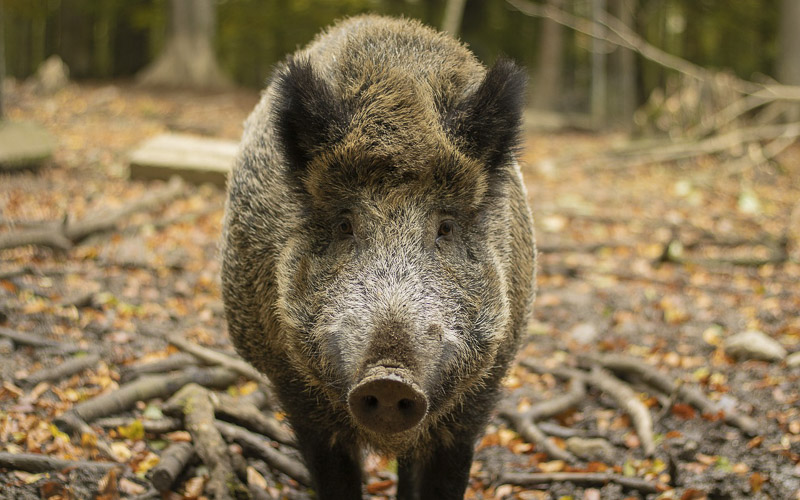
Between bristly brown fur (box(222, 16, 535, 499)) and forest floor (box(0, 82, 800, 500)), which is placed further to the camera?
forest floor (box(0, 82, 800, 500))

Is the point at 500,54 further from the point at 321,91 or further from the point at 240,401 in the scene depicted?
the point at 240,401

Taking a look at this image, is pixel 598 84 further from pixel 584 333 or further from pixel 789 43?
pixel 584 333

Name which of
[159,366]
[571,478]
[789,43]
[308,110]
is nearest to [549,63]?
[789,43]

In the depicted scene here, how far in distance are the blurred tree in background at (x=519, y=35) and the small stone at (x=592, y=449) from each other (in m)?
10.0

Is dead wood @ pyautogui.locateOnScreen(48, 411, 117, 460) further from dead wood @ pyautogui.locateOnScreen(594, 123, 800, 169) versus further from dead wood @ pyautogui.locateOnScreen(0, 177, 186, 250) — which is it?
dead wood @ pyautogui.locateOnScreen(594, 123, 800, 169)

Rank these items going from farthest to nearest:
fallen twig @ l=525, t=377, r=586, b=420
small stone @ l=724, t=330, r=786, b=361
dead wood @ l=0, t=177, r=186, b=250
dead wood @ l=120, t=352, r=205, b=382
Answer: dead wood @ l=0, t=177, r=186, b=250
small stone @ l=724, t=330, r=786, b=361
fallen twig @ l=525, t=377, r=586, b=420
dead wood @ l=120, t=352, r=205, b=382

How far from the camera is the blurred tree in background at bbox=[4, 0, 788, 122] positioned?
1834 centimetres

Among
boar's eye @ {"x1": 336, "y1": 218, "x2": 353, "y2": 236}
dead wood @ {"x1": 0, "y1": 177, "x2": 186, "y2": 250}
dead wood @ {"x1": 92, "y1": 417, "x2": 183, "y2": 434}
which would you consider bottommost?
dead wood @ {"x1": 92, "y1": 417, "x2": 183, "y2": 434}

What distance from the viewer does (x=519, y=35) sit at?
78.0ft

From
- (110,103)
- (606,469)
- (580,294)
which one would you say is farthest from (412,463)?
(110,103)

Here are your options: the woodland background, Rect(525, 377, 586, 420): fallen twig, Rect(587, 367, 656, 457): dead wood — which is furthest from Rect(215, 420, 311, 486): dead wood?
Rect(587, 367, 656, 457): dead wood

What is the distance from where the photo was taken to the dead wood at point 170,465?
3953 mm

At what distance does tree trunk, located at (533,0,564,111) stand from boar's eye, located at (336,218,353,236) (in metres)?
16.0

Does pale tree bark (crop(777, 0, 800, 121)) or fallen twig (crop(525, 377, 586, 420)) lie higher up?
pale tree bark (crop(777, 0, 800, 121))
